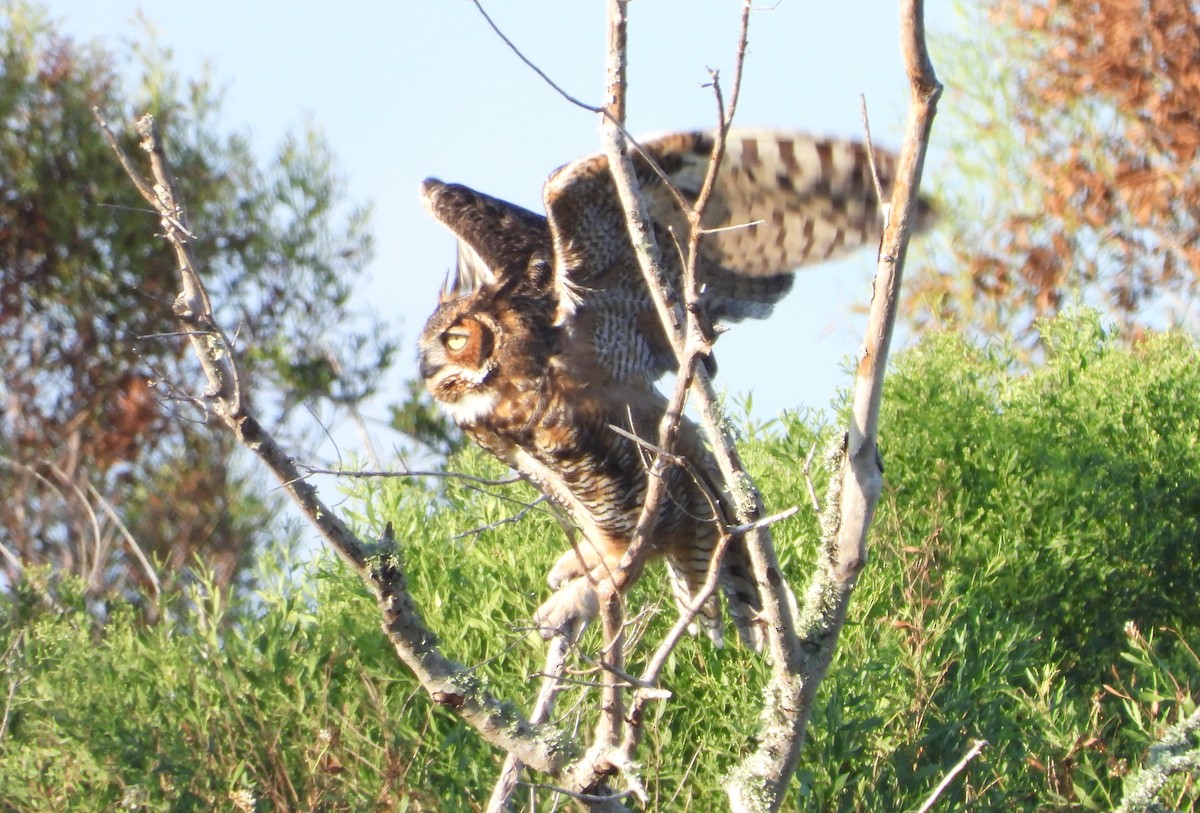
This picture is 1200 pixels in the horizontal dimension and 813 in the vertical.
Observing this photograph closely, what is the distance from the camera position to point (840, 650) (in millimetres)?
4242

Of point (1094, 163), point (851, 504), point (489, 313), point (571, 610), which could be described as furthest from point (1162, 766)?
point (1094, 163)

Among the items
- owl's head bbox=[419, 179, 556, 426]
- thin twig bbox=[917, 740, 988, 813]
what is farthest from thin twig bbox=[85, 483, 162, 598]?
thin twig bbox=[917, 740, 988, 813]

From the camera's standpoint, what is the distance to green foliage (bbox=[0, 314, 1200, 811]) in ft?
12.4

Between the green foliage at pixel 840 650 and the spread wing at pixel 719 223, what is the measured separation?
0.55 metres

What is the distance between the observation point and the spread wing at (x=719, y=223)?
3.37 meters

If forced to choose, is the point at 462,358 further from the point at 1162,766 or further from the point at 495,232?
the point at 1162,766

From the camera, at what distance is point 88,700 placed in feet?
14.1

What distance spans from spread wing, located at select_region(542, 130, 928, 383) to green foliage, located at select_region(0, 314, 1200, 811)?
0.55 meters

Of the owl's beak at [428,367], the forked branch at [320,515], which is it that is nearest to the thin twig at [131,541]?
the owl's beak at [428,367]

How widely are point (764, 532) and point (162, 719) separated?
→ 8.58 ft

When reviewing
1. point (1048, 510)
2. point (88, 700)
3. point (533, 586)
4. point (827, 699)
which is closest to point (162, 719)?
point (88, 700)

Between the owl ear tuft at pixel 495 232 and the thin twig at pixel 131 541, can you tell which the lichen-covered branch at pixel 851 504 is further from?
the thin twig at pixel 131 541

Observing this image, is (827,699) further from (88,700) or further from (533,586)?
(88,700)

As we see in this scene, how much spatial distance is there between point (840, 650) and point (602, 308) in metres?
1.22
